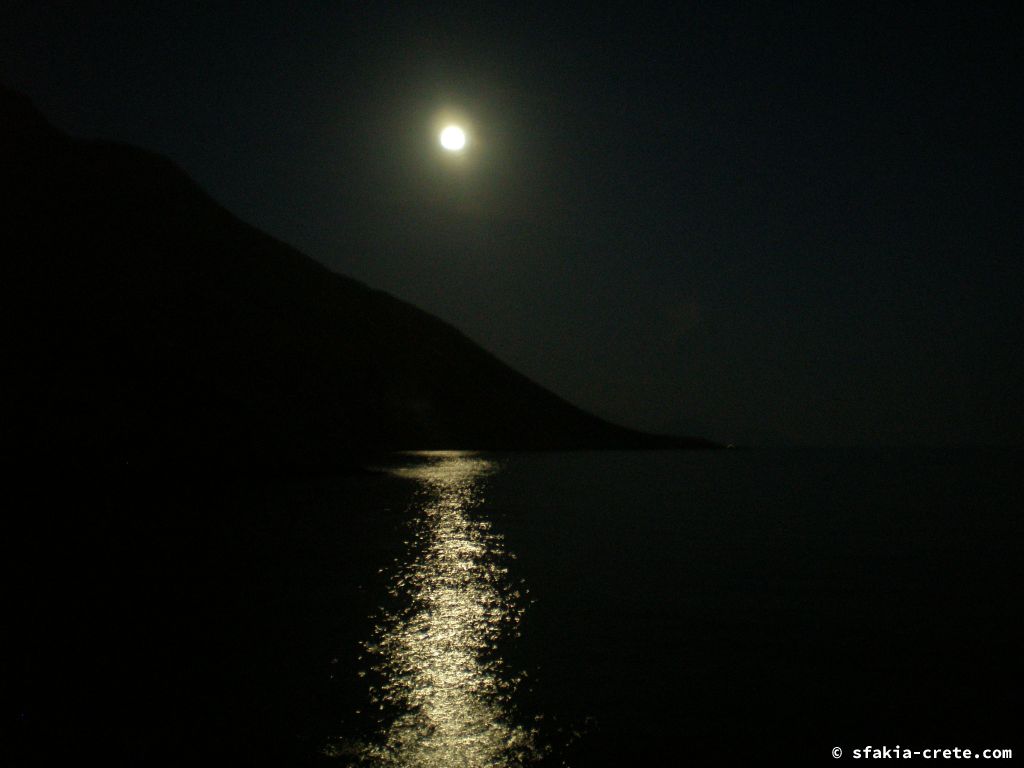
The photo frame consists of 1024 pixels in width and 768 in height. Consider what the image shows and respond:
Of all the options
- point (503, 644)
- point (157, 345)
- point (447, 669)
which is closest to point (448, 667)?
point (447, 669)

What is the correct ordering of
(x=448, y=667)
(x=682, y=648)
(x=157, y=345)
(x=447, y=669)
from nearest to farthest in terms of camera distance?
(x=447, y=669)
(x=448, y=667)
(x=682, y=648)
(x=157, y=345)

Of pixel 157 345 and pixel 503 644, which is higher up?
pixel 157 345

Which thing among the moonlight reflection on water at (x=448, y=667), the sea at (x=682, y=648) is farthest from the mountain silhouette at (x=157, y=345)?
→ the moonlight reflection on water at (x=448, y=667)

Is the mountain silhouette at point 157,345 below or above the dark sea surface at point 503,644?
above

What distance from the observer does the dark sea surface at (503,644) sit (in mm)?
12789

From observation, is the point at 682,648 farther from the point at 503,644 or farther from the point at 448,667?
the point at 448,667

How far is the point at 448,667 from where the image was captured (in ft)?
53.4

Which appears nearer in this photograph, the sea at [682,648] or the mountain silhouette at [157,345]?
the sea at [682,648]

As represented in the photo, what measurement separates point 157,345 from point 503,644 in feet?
357

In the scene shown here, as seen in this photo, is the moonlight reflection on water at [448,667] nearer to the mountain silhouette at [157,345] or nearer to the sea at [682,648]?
the sea at [682,648]

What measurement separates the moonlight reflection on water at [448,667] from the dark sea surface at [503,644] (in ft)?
0.26

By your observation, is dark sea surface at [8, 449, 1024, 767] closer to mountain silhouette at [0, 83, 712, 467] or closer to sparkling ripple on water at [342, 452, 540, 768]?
sparkling ripple on water at [342, 452, 540, 768]

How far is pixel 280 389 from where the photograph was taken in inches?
5881

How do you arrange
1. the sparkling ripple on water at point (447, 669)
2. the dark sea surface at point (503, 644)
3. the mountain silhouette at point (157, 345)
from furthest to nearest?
the mountain silhouette at point (157, 345), the dark sea surface at point (503, 644), the sparkling ripple on water at point (447, 669)
